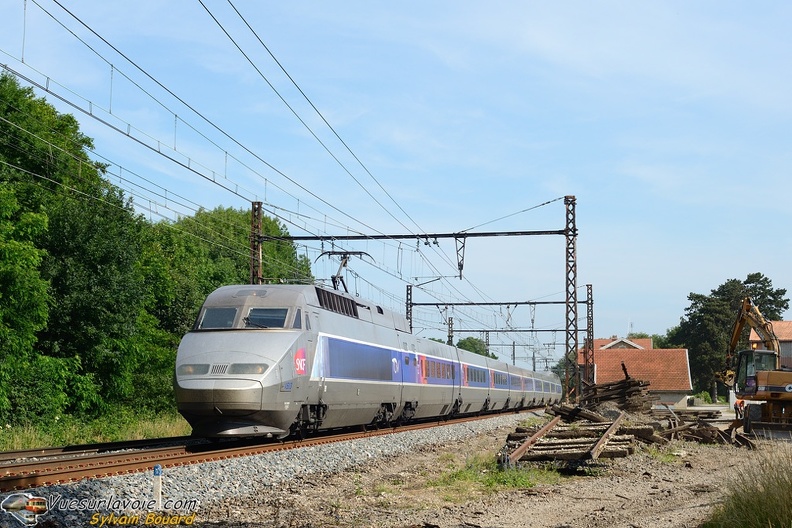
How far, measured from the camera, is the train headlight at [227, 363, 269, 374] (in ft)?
54.8

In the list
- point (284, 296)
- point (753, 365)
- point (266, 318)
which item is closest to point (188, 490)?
point (266, 318)

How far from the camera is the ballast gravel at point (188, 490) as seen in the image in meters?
9.44

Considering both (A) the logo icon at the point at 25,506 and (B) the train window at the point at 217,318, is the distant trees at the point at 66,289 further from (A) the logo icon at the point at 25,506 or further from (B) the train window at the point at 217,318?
(A) the logo icon at the point at 25,506

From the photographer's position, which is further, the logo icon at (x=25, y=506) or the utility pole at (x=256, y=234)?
the utility pole at (x=256, y=234)

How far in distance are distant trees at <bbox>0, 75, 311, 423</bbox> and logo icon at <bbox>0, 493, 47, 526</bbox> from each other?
13461 mm

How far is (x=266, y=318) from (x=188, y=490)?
7.29 meters

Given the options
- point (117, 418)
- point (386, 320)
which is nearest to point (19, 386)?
point (117, 418)

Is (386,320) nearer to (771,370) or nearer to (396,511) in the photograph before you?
(771,370)

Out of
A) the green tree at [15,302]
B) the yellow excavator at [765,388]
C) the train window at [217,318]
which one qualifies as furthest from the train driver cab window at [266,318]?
the yellow excavator at [765,388]

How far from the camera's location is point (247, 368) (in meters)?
16.8

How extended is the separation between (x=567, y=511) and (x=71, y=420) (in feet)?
70.5

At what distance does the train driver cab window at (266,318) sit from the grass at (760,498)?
10452 millimetres

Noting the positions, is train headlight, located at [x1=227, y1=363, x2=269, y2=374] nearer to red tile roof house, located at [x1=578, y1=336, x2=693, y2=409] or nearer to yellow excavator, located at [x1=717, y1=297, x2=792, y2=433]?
yellow excavator, located at [x1=717, y1=297, x2=792, y2=433]

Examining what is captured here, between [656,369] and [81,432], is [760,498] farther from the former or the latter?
[656,369]
